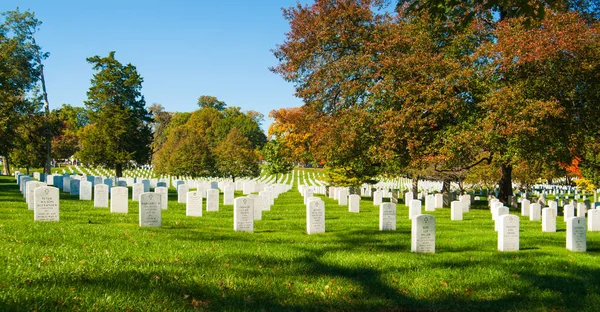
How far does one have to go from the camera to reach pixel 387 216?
43.8 feet

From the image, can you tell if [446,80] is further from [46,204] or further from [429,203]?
[46,204]

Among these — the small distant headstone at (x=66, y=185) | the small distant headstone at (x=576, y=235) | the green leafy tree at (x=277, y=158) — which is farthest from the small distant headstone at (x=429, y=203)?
the green leafy tree at (x=277, y=158)

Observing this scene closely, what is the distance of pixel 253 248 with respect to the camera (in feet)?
29.6

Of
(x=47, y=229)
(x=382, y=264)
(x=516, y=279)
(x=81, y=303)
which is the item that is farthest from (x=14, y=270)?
(x=516, y=279)

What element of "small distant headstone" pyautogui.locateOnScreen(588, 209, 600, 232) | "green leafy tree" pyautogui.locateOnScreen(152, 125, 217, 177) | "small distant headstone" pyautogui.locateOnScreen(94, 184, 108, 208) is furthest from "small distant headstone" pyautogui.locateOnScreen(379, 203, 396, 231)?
"green leafy tree" pyautogui.locateOnScreen(152, 125, 217, 177)

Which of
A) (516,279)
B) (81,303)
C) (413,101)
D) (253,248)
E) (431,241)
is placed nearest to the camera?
(81,303)

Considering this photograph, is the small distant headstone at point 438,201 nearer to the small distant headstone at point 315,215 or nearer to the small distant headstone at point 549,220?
the small distant headstone at point 549,220

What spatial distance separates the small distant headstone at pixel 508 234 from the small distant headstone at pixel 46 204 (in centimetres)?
1039

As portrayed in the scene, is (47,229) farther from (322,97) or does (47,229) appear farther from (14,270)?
(322,97)

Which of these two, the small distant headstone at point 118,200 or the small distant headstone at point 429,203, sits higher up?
the small distant headstone at point 118,200

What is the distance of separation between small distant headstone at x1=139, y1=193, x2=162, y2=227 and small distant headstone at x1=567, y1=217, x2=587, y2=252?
9.73 metres

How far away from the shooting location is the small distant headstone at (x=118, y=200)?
47.5 feet

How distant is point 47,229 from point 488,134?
16.1 meters

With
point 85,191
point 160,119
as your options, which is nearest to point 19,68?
point 85,191
